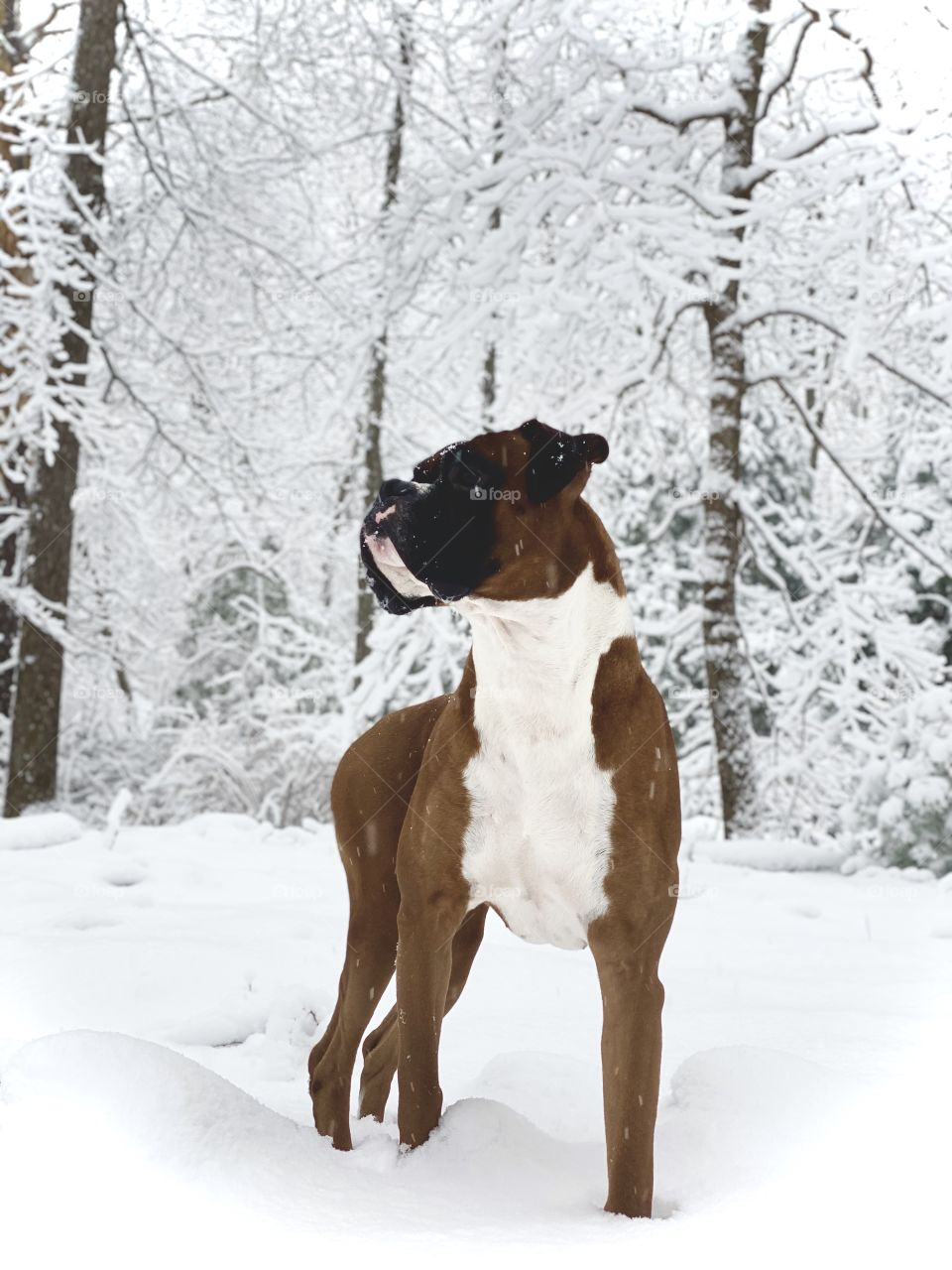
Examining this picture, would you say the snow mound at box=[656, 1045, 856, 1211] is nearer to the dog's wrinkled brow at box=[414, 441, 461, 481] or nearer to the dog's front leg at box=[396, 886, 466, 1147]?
the dog's front leg at box=[396, 886, 466, 1147]

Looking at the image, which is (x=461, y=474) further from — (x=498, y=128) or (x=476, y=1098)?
(x=498, y=128)

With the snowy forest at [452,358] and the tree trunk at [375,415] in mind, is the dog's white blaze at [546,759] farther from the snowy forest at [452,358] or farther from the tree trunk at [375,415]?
the tree trunk at [375,415]

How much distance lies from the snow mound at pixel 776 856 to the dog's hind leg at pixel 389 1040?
475 centimetres

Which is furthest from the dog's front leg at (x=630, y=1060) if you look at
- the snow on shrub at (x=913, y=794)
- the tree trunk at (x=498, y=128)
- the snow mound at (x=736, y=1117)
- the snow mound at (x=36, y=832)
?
the tree trunk at (x=498, y=128)

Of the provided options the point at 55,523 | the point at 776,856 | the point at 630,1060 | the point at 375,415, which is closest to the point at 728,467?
the point at 776,856

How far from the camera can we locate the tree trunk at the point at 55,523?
9594mm

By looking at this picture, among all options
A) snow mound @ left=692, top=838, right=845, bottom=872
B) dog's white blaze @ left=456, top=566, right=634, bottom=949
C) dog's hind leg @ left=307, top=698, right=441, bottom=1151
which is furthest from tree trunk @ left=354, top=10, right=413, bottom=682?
dog's white blaze @ left=456, top=566, right=634, bottom=949

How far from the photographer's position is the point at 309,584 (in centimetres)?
1797

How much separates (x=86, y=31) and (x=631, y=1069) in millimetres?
9751

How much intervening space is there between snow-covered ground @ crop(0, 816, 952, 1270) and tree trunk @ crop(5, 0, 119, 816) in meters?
3.64

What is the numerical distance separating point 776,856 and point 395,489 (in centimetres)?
589

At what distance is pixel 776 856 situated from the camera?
25.3ft

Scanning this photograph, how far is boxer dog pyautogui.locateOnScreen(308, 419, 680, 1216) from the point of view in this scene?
97.3 inches

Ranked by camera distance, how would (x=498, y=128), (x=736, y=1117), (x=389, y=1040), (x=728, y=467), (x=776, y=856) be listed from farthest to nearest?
(x=498, y=128) → (x=728, y=467) → (x=776, y=856) → (x=389, y=1040) → (x=736, y=1117)
